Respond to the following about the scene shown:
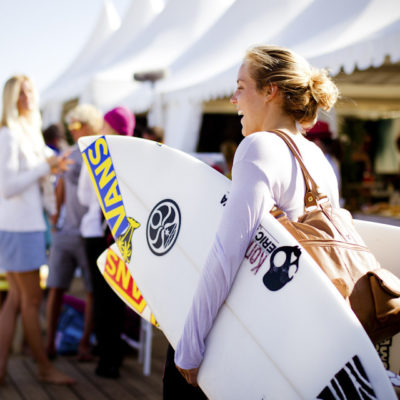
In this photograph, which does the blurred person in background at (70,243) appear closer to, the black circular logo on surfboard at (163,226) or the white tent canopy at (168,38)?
the black circular logo on surfboard at (163,226)

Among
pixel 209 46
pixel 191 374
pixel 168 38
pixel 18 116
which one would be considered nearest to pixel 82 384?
pixel 18 116

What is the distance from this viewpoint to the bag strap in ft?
4.77

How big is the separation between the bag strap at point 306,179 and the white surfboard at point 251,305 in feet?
0.39

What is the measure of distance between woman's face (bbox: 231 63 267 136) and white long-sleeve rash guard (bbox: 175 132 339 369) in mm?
118

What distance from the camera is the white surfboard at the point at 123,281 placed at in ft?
6.70

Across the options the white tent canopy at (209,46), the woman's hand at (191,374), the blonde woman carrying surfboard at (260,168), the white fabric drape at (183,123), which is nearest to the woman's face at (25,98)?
the blonde woman carrying surfboard at (260,168)

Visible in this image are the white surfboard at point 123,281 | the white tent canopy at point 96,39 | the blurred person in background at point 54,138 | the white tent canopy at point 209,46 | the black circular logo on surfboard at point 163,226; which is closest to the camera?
the black circular logo on surfboard at point 163,226

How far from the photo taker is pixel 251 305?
1479 mm

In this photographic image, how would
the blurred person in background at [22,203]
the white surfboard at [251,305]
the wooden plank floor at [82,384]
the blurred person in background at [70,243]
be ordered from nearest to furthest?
the white surfboard at [251,305], the blurred person in background at [22,203], the wooden plank floor at [82,384], the blurred person in background at [70,243]

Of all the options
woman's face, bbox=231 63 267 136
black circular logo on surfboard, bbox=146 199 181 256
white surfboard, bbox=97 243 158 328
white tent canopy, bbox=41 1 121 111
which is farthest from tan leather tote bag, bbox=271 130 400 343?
white tent canopy, bbox=41 1 121 111

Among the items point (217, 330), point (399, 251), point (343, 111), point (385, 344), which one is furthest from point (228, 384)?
point (343, 111)

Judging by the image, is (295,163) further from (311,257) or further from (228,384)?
(228,384)

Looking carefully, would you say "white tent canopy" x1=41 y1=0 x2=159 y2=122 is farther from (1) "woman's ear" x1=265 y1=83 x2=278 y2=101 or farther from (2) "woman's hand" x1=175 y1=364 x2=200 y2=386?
(2) "woman's hand" x1=175 y1=364 x2=200 y2=386

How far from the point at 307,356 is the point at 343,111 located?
868 cm
